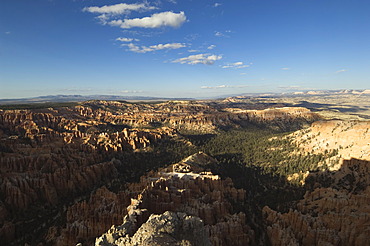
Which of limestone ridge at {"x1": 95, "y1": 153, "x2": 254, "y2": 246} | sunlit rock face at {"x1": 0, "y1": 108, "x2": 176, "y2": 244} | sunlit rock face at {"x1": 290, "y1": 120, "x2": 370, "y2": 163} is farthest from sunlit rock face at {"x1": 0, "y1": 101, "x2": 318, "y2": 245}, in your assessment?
sunlit rock face at {"x1": 290, "y1": 120, "x2": 370, "y2": 163}

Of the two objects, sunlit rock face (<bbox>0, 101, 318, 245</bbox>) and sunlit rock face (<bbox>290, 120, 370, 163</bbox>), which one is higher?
sunlit rock face (<bbox>290, 120, 370, 163</bbox>)

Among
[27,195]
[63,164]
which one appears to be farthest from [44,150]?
[27,195]

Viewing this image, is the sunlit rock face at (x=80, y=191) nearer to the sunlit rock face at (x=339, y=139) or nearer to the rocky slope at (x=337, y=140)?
the rocky slope at (x=337, y=140)

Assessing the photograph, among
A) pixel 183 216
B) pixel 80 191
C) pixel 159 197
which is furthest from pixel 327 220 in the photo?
pixel 80 191

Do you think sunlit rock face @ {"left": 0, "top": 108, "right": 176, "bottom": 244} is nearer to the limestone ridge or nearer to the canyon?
the canyon

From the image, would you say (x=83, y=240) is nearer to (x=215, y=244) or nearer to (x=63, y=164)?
(x=215, y=244)

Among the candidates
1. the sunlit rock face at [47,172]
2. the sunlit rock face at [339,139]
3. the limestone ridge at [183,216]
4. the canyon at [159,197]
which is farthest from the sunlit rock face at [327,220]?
the sunlit rock face at [47,172]
